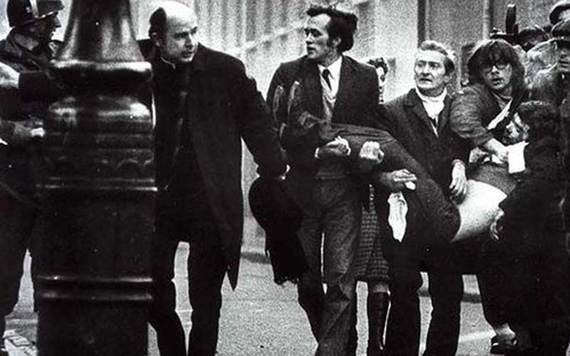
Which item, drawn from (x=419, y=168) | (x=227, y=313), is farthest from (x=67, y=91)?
(x=227, y=313)

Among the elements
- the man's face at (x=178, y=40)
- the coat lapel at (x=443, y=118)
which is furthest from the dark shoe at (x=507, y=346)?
the man's face at (x=178, y=40)

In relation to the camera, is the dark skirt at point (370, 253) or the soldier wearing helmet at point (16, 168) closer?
the soldier wearing helmet at point (16, 168)

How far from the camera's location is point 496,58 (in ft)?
32.6

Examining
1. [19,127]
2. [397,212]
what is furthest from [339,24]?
[19,127]

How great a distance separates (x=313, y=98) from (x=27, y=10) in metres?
2.24

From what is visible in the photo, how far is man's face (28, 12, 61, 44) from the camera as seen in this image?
1095 centimetres

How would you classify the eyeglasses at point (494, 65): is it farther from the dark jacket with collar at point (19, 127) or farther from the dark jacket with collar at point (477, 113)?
the dark jacket with collar at point (19, 127)

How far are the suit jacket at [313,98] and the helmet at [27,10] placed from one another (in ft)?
6.27

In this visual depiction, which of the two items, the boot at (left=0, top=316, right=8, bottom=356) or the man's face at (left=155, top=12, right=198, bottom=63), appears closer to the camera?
the man's face at (left=155, top=12, right=198, bottom=63)

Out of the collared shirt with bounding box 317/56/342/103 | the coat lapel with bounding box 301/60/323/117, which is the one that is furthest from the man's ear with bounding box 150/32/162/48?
the collared shirt with bounding box 317/56/342/103

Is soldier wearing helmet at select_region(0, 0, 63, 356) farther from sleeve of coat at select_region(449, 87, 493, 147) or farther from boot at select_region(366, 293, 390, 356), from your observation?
sleeve of coat at select_region(449, 87, 493, 147)

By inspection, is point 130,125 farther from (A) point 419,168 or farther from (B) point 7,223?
(B) point 7,223

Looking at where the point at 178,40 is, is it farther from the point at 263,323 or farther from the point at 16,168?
the point at 263,323

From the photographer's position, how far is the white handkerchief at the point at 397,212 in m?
9.50
